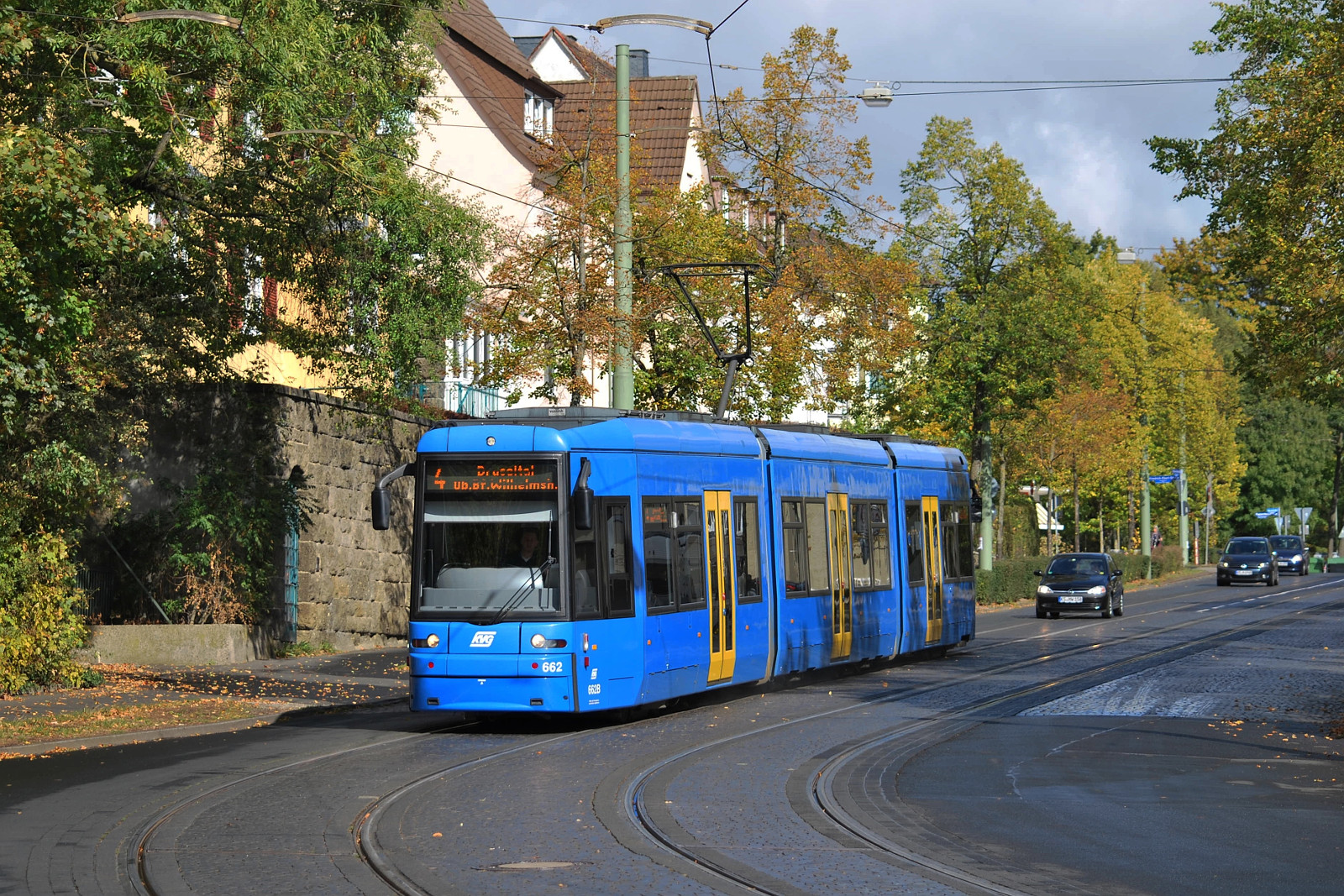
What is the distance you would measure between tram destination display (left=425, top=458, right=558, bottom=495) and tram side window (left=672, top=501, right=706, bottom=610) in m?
2.02

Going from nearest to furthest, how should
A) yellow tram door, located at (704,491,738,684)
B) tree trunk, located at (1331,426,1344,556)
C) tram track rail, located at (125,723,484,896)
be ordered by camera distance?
tram track rail, located at (125,723,484,896)
yellow tram door, located at (704,491,738,684)
tree trunk, located at (1331,426,1344,556)

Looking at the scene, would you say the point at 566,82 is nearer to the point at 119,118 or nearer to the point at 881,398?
the point at 881,398

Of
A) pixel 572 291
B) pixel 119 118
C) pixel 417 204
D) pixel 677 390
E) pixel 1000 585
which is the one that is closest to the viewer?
pixel 119 118

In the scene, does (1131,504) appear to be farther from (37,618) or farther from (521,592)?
(521,592)

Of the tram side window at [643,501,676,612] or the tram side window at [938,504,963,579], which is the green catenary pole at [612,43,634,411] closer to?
the tram side window at [643,501,676,612]

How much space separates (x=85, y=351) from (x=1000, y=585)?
3464 cm

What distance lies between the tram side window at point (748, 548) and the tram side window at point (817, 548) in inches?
61.6

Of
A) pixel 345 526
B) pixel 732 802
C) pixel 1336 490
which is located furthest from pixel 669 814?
pixel 1336 490

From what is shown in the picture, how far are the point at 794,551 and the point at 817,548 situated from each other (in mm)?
803

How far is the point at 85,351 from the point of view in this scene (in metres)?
20.3

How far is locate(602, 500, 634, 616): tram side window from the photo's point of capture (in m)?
16.3

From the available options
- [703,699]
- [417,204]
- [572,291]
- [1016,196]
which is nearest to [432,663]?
[703,699]

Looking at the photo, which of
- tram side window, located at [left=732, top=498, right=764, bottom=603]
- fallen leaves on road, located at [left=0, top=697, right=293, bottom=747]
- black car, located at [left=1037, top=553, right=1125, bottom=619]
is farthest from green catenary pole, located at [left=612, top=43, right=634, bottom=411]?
black car, located at [left=1037, top=553, right=1125, bottom=619]

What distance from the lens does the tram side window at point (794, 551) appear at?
20328 mm
